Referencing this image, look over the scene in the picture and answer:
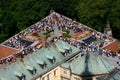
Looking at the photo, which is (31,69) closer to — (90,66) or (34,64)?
(34,64)

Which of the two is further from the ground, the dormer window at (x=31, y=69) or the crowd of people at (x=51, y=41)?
the crowd of people at (x=51, y=41)

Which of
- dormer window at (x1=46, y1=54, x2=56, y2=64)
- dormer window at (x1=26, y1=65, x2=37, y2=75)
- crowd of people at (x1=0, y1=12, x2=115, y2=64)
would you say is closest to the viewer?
dormer window at (x1=26, y1=65, x2=37, y2=75)

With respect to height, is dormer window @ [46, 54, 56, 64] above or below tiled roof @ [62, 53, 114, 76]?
above

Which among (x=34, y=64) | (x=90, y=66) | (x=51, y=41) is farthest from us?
(x=51, y=41)

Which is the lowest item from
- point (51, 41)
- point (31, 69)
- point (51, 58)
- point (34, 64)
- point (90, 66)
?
point (31, 69)

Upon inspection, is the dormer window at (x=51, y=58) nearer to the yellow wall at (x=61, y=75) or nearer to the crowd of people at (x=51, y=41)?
the yellow wall at (x=61, y=75)

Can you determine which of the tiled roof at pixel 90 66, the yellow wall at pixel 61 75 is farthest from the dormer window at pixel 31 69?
the tiled roof at pixel 90 66

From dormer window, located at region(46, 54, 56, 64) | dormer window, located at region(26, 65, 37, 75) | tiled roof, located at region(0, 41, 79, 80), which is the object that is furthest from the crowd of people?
dormer window, located at region(26, 65, 37, 75)

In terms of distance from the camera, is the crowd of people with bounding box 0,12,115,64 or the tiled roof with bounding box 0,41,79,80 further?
the crowd of people with bounding box 0,12,115,64

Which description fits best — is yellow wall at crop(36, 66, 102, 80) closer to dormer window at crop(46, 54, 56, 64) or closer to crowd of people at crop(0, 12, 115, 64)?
dormer window at crop(46, 54, 56, 64)

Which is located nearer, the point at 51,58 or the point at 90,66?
the point at 90,66

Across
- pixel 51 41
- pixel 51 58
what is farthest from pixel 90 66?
pixel 51 41
